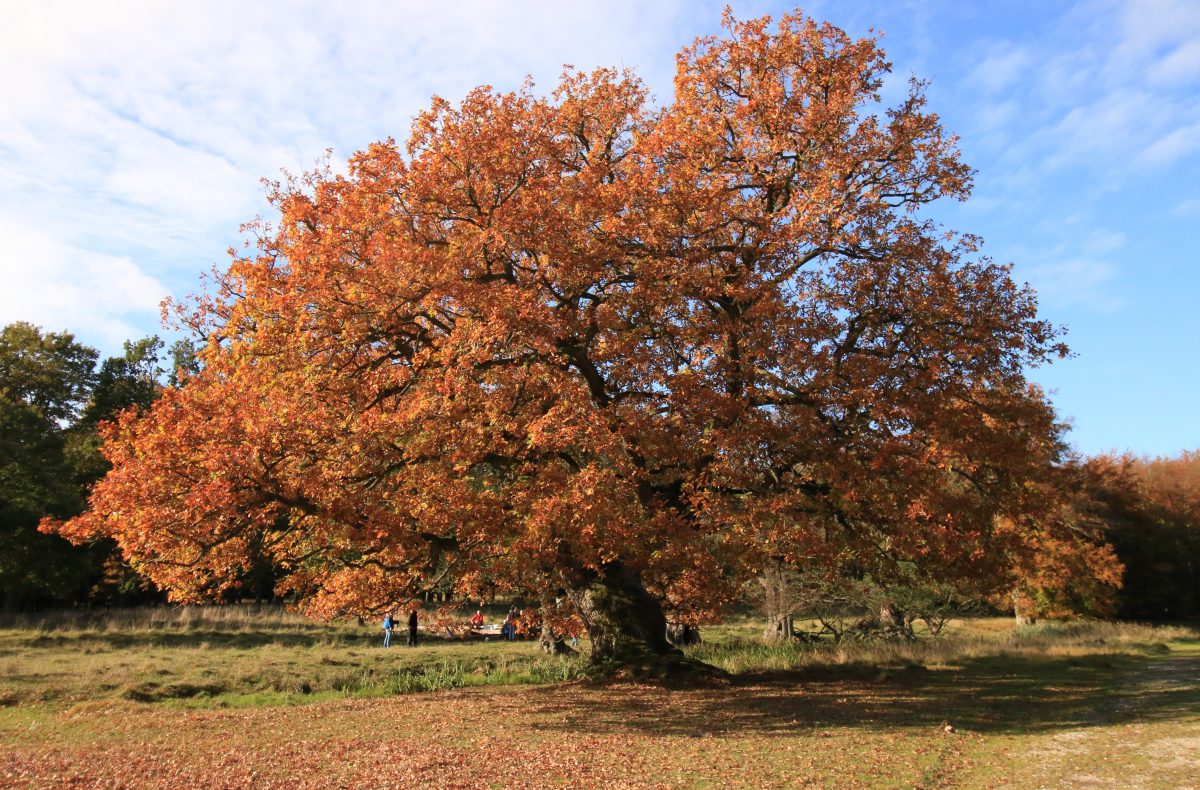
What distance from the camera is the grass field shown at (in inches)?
343

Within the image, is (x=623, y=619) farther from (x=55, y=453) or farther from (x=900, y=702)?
(x=55, y=453)

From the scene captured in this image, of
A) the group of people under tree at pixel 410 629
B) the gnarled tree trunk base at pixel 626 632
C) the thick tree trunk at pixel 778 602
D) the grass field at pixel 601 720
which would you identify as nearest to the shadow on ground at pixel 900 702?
the grass field at pixel 601 720

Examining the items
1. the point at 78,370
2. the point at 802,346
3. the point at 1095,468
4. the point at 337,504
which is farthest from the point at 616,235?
the point at 78,370

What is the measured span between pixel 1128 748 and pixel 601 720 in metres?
7.15

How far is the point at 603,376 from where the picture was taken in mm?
16219

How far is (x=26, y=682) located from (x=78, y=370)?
3665cm

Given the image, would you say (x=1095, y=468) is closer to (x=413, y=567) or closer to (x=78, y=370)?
(x=413, y=567)

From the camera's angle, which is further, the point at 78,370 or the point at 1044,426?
the point at 78,370

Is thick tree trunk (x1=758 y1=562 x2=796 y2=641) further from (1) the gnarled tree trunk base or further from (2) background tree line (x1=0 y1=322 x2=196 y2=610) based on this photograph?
(2) background tree line (x1=0 y1=322 x2=196 y2=610)

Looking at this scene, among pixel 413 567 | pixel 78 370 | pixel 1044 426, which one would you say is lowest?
pixel 413 567

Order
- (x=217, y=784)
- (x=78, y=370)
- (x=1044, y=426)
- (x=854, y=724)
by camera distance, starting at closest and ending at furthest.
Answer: (x=217, y=784)
(x=854, y=724)
(x=1044, y=426)
(x=78, y=370)

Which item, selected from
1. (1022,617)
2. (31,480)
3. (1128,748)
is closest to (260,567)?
(31,480)

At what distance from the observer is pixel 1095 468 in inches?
1442

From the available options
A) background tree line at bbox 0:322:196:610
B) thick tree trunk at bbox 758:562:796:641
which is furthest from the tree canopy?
background tree line at bbox 0:322:196:610
